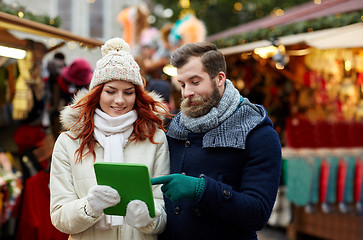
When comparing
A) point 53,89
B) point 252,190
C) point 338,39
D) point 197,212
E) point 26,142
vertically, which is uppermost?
point 338,39

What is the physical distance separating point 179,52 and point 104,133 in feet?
2.02

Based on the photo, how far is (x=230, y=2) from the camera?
16.7 m

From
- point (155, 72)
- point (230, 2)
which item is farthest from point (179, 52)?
point (230, 2)

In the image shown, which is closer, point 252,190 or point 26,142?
point 252,190

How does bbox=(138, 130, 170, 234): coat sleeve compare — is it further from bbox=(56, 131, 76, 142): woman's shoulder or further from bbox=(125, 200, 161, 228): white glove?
bbox=(56, 131, 76, 142): woman's shoulder

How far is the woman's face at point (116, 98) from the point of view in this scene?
266 cm

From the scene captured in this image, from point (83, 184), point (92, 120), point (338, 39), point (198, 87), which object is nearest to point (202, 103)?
point (198, 87)

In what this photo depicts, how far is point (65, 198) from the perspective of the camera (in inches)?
101

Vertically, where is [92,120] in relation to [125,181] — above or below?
above

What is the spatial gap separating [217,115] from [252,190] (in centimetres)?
42

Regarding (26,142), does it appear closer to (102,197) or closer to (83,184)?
(83,184)

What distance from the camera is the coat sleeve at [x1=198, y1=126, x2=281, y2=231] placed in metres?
2.30

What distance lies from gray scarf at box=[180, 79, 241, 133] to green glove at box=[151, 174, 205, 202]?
327 millimetres

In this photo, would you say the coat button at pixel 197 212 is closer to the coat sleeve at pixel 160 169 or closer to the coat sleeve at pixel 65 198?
the coat sleeve at pixel 160 169
